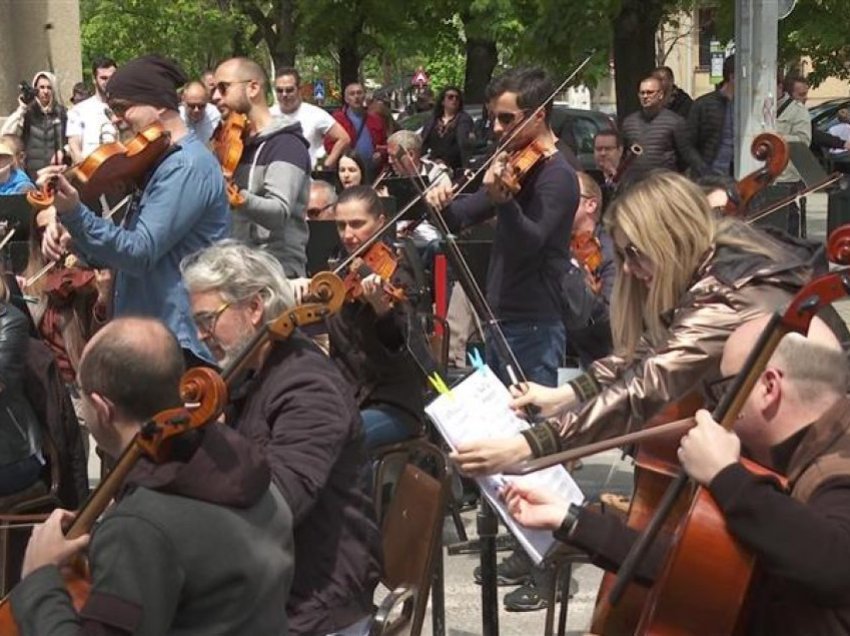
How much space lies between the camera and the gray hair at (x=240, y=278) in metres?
3.62

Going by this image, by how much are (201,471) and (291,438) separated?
0.64 m

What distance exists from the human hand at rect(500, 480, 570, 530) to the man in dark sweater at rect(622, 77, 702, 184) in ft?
24.1

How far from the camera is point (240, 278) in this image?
3.62 metres

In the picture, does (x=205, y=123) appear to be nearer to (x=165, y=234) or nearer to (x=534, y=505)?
(x=165, y=234)

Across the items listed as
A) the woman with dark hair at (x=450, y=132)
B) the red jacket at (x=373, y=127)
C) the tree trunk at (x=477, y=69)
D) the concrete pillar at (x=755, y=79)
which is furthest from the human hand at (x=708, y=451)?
the tree trunk at (x=477, y=69)

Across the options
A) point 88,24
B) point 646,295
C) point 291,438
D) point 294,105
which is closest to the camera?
point 291,438

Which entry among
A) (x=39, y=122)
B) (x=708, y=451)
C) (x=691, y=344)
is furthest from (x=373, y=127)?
(x=708, y=451)

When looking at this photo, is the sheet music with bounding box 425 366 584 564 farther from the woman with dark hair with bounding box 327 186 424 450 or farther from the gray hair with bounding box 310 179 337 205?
the gray hair with bounding box 310 179 337 205

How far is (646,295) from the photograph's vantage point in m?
3.80

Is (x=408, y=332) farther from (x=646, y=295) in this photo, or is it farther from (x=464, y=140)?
(x=464, y=140)

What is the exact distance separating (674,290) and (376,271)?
6.07ft

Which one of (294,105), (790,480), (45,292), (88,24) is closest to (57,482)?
(45,292)

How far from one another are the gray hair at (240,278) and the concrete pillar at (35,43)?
9912 millimetres

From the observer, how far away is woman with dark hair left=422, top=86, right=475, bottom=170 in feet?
46.8
